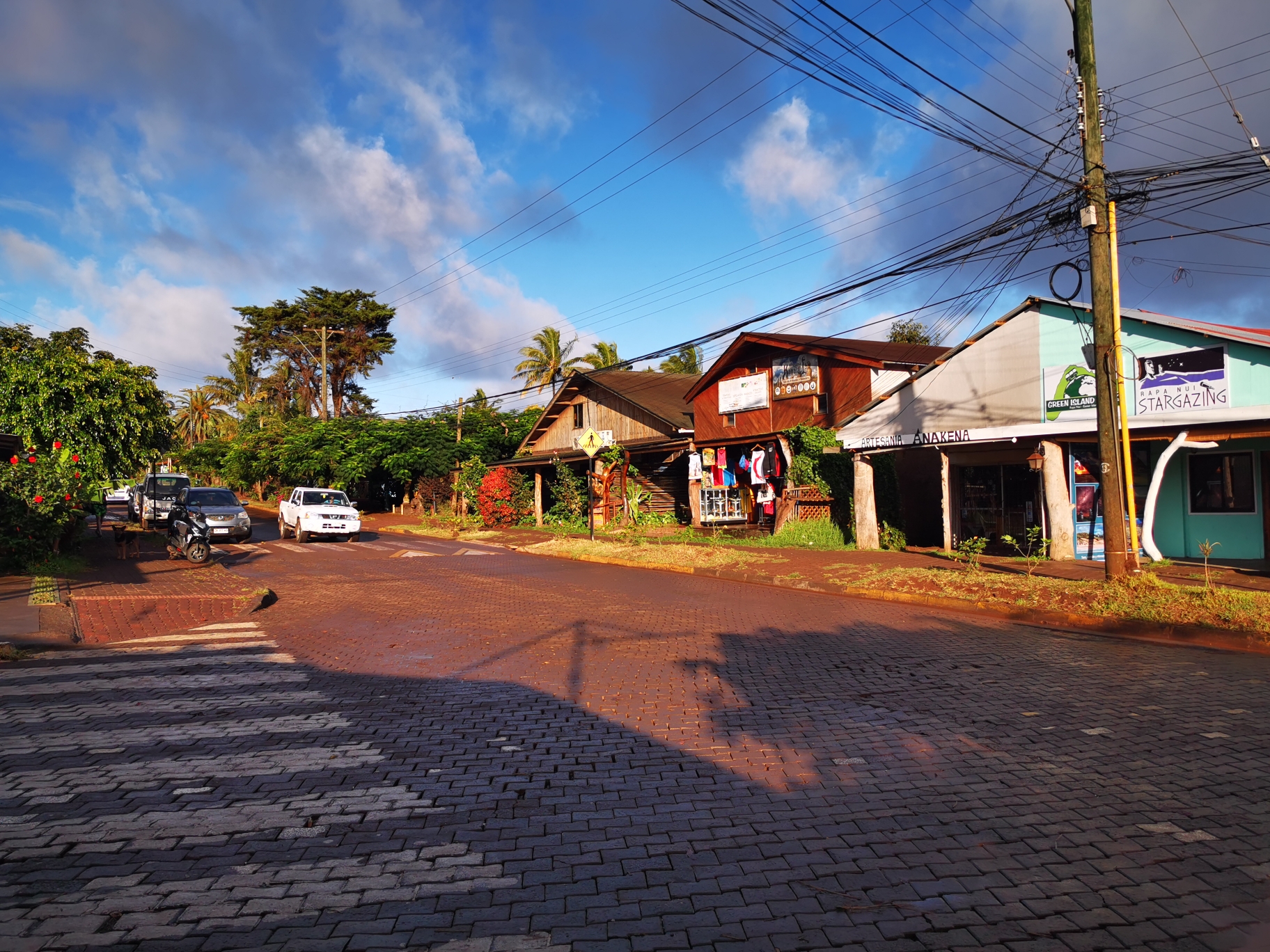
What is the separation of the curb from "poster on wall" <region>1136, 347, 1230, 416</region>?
6179mm

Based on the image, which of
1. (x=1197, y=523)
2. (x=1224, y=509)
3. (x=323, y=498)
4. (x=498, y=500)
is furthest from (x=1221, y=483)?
(x=323, y=498)

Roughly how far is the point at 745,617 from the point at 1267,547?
36.7 feet

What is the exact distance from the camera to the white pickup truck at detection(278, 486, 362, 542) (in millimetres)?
28766

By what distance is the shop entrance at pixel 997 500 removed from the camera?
21.4 metres

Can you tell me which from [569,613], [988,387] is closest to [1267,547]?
[988,387]

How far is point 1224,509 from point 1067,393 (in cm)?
370

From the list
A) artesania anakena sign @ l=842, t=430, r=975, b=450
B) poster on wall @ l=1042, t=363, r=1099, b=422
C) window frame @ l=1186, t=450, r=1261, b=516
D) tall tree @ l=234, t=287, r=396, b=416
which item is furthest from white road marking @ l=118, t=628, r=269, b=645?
tall tree @ l=234, t=287, r=396, b=416

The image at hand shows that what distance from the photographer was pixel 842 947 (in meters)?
3.38

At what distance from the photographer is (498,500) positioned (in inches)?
1420

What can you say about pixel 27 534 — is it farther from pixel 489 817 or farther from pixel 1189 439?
pixel 1189 439

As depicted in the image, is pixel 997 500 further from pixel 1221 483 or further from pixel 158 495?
pixel 158 495

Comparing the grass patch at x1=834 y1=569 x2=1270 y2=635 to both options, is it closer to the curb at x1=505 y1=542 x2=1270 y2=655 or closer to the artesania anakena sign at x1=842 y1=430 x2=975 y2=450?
the curb at x1=505 y1=542 x2=1270 y2=655

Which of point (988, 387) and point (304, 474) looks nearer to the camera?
point (988, 387)

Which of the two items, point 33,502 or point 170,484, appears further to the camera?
point 170,484
